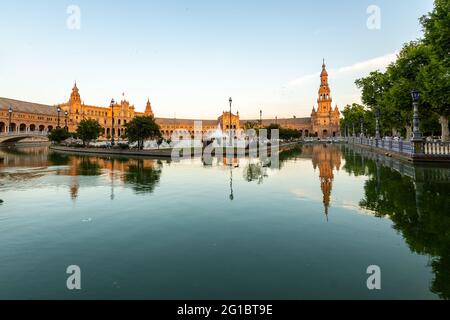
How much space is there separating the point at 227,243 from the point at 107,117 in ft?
514

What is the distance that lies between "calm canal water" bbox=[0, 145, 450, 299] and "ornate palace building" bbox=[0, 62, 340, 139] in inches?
3521

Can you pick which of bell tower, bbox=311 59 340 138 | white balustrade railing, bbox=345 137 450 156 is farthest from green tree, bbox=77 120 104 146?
bell tower, bbox=311 59 340 138

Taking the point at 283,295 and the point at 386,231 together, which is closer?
the point at 283,295

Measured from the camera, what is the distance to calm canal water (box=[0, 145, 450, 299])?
179 inches

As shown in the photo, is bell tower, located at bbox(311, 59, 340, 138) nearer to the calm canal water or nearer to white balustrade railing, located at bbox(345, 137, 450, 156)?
white balustrade railing, located at bbox(345, 137, 450, 156)

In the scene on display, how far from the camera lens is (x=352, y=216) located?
855 cm

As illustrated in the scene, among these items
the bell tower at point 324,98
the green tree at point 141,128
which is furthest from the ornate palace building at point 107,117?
the green tree at point 141,128

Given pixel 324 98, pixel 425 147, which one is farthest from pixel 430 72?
pixel 324 98

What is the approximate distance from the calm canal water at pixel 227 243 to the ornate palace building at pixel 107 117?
3521 inches

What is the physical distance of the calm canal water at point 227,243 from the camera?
4.55 meters

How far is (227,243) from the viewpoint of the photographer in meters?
6.49
